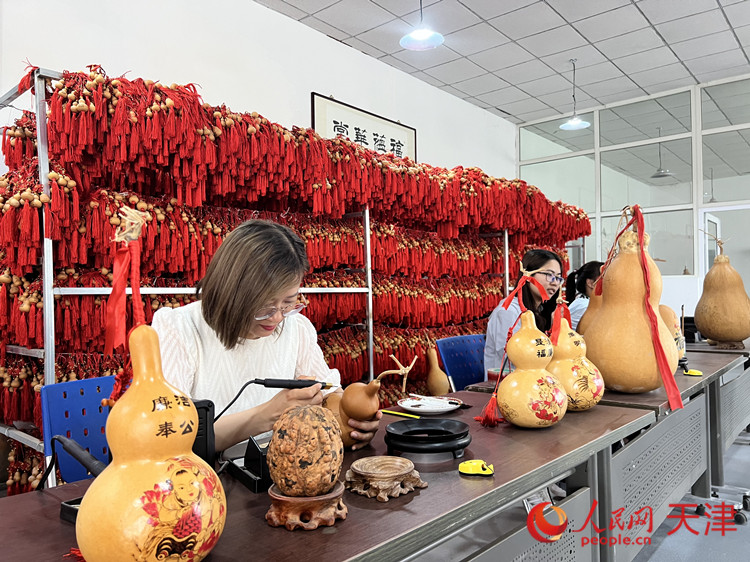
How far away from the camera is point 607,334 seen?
1.94 metres

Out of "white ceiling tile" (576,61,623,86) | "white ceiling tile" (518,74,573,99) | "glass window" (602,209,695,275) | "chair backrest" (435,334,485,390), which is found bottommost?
"chair backrest" (435,334,485,390)

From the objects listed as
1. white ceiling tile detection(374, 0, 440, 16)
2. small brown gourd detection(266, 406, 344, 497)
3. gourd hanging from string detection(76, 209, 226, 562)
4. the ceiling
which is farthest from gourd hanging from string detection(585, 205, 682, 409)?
the ceiling

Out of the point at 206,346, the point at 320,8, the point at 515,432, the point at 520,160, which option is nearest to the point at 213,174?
the point at 206,346

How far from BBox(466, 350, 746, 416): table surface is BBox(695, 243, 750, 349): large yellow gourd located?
0.44 ft

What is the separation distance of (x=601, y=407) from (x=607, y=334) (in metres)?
0.28

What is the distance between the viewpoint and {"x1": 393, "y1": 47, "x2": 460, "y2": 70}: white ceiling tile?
5.70m

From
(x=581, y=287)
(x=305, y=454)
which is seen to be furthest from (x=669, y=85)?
(x=305, y=454)

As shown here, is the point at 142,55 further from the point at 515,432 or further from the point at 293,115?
the point at 515,432

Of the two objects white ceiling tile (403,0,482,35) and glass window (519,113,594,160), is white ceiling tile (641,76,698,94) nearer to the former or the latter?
glass window (519,113,594,160)

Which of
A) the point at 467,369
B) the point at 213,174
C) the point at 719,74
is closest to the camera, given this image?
the point at 213,174

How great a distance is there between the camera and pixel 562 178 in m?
8.31

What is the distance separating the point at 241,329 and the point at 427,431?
556 mm

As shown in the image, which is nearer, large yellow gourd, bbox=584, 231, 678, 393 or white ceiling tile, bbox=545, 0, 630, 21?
large yellow gourd, bbox=584, 231, 678, 393

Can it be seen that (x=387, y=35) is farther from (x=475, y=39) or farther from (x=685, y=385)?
(x=685, y=385)
